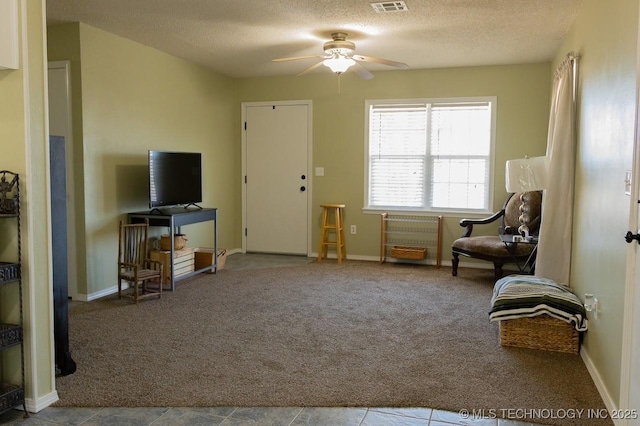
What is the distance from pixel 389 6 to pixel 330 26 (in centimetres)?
72

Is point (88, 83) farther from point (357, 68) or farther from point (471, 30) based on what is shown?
point (471, 30)

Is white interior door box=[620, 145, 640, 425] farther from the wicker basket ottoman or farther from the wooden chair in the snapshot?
the wooden chair

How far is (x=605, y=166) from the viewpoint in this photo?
2773mm

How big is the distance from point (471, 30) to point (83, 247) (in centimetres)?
381

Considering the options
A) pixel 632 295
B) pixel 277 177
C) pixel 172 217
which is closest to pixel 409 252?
pixel 277 177

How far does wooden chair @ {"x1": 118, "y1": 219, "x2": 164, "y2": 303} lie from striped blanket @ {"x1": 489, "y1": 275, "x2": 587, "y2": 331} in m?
→ 2.82

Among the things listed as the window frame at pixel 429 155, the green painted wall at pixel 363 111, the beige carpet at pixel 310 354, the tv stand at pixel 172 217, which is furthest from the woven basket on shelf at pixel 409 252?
the tv stand at pixel 172 217

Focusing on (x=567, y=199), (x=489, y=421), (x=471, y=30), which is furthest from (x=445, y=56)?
(x=489, y=421)

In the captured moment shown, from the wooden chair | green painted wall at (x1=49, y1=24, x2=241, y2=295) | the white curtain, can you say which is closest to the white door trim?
the white curtain

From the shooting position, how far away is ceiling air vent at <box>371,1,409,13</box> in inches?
147

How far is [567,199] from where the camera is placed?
3713 mm

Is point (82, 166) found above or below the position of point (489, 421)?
above

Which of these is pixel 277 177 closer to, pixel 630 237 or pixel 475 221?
pixel 475 221

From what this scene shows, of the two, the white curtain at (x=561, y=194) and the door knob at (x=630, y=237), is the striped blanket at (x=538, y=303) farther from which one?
the door knob at (x=630, y=237)
